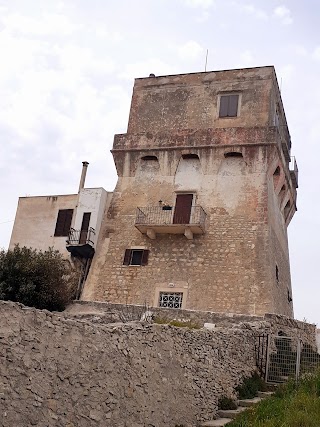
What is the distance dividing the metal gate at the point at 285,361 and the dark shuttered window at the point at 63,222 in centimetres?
1273

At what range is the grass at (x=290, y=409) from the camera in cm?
891

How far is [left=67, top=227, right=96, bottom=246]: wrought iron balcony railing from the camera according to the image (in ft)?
76.9

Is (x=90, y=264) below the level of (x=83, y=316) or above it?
above

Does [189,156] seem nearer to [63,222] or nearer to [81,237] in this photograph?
[81,237]

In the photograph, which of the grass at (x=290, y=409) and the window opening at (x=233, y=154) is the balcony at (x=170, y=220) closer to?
the window opening at (x=233, y=154)

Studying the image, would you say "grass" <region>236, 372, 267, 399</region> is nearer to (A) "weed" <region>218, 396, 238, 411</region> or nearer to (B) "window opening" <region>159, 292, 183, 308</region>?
(A) "weed" <region>218, 396, 238, 411</region>

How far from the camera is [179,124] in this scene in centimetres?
2473

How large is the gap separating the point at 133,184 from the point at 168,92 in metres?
5.15

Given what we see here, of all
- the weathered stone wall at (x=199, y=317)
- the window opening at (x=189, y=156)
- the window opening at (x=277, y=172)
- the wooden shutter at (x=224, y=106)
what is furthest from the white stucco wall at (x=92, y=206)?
the window opening at (x=277, y=172)

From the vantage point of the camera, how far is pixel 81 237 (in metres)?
23.7

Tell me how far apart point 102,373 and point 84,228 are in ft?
52.8

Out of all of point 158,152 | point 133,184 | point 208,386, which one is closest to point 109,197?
point 133,184

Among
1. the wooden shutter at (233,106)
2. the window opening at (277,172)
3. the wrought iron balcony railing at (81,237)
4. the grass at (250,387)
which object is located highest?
the wooden shutter at (233,106)

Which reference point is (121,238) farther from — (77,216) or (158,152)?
(158,152)
